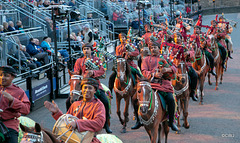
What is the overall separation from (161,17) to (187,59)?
974 inches

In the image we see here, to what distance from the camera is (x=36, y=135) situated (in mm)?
4695

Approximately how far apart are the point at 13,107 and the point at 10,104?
0.07m

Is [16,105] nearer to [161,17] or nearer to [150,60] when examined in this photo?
[150,60]

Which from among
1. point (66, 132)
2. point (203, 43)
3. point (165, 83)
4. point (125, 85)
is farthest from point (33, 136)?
point (203, 43)

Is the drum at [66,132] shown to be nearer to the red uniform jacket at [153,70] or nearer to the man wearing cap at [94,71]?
the man wearing cap at [94,71]

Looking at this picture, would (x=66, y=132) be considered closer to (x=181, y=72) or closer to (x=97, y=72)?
(x=97, y=72)

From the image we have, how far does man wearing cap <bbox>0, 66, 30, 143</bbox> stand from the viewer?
6457mm

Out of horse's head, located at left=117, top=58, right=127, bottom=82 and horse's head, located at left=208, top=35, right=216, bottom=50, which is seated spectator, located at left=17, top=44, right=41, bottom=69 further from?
horse's head, located at left=208, top=35, right=216, bottom=50

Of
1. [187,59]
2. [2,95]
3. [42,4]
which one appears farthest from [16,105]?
[42,4]

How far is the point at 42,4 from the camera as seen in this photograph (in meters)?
22.9

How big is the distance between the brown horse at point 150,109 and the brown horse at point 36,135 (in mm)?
3322

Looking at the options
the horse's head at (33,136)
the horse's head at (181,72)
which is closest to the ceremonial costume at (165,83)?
the horse's head at (181,72)

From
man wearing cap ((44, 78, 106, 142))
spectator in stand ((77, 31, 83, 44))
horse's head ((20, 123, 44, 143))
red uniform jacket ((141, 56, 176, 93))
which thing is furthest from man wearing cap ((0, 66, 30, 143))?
spectator in stand ((77, 31, 83, 44))

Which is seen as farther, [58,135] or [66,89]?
[66,89]
